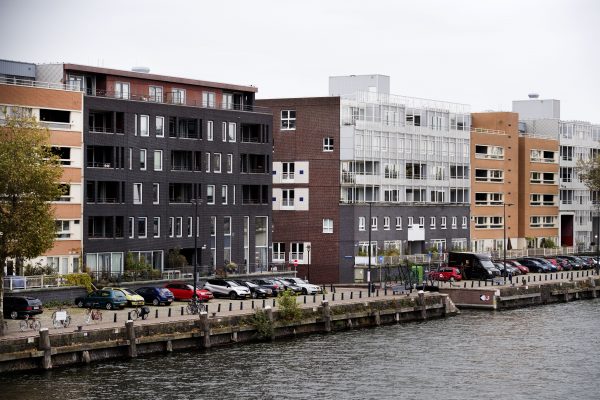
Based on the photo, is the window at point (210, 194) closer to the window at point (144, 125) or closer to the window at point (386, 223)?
the window at point (144, 125)

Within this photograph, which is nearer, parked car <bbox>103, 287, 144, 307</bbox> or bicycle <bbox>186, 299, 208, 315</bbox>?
bicycle <bbox>186, 299, 208, 315</bbox>

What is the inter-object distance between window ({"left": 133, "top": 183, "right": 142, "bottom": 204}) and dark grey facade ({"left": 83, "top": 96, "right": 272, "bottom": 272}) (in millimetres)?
85

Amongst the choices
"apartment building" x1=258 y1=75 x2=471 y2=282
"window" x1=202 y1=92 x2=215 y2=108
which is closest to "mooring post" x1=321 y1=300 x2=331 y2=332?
"window" x1=202 y1=92 x2=215 y2=108

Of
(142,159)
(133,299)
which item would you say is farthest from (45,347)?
(142,159)

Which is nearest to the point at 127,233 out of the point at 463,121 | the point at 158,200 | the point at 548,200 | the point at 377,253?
the point at 158,200

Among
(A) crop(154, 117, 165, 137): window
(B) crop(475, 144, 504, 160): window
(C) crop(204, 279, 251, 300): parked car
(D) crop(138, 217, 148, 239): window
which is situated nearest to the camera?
(C) crop(204, 279, 251, 300): parked car

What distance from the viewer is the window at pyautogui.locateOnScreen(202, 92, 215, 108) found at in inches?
4530

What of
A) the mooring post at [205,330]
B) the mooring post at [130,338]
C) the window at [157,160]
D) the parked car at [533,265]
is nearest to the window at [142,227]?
the window at [157,160]

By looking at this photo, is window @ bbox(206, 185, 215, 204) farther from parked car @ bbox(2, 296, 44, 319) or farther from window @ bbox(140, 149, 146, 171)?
parked car @ bbox(2, 296, 44, 319)

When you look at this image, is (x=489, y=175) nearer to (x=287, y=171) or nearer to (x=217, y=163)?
(x=287, y=171)

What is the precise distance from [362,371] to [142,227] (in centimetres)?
3826

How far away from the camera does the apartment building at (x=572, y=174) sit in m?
170

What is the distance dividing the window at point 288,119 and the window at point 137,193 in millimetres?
26463

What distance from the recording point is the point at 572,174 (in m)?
172
